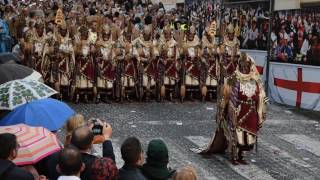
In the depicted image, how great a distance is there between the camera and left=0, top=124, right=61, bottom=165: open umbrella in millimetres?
5113

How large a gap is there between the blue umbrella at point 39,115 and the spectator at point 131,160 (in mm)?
1517

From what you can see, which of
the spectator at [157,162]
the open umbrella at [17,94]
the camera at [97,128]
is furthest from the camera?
the open umbrella at [17,94]

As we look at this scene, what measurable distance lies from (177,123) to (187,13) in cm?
1142

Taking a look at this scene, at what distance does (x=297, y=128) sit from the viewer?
13.4 metres

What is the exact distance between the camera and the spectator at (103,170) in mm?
4785

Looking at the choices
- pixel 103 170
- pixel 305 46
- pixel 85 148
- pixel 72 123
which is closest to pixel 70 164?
pixel 103 170

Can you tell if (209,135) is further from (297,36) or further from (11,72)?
(11,72)

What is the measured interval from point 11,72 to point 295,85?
1030 centimetres

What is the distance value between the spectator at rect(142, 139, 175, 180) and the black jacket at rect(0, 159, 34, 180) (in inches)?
42.8

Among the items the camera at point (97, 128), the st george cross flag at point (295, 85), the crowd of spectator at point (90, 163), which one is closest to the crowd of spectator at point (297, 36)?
the st george cross flag at point (295, 85)

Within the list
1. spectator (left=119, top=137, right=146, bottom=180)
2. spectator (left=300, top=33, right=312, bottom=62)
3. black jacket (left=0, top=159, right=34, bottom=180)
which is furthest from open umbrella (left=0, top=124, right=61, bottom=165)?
spectator (left=300, top=33, right=312, bottom=62)

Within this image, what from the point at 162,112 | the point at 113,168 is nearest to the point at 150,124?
the point at 162,112

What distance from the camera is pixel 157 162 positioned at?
518 centimetres

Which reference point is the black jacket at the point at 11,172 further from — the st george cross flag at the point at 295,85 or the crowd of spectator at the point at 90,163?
the st george cross flag at the point at 295,85
